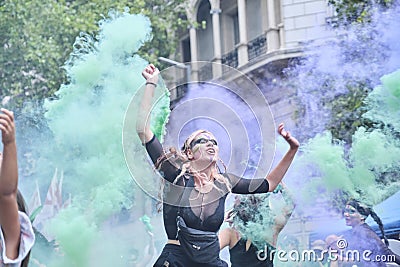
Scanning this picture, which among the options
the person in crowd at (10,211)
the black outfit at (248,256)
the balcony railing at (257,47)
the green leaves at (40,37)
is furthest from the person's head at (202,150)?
the balcony railing at (257,47)

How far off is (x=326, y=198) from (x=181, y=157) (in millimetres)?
1347

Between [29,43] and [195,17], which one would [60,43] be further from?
[195,17]

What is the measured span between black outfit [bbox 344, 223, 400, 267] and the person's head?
133 centimetres

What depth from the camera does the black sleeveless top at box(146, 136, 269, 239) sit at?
5.77 m

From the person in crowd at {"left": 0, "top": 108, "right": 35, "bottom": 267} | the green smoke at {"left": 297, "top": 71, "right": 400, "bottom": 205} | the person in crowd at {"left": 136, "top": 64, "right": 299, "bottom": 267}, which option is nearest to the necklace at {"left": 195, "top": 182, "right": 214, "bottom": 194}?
the person in crowd at {"left": 136, "top": 64, "right": 299, "bottom": 267}

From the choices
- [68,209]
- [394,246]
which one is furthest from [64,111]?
[394,246]

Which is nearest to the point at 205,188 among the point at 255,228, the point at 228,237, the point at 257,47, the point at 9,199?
the point at 228,237

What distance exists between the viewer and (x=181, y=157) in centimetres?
579

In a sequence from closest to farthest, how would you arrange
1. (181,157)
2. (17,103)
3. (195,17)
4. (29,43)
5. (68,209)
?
(181,157) < (68,209) < (17,103) < (29,43) < (195,17)

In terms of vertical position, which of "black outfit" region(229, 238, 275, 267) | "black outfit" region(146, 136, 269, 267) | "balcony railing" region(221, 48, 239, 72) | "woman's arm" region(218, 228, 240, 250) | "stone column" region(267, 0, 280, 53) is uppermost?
"stone column" region(267, 0, 280, 53)

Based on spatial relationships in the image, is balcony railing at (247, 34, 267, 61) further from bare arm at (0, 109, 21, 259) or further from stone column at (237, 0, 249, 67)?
bare arm at (0, 109, 21, 259)

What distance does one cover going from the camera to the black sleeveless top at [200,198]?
18.9 feet

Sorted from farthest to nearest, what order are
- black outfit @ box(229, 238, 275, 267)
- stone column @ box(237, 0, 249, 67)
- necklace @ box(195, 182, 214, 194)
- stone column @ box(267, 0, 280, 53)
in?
stone column @ box(237, 0, 249, 67) < stone column @ box(267, 0, 280, 53) < black outfit @ box(229, 238, 275, 267) < necklace @ box(195, 182, 214, 194)

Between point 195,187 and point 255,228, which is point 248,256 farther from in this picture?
point 195,187
